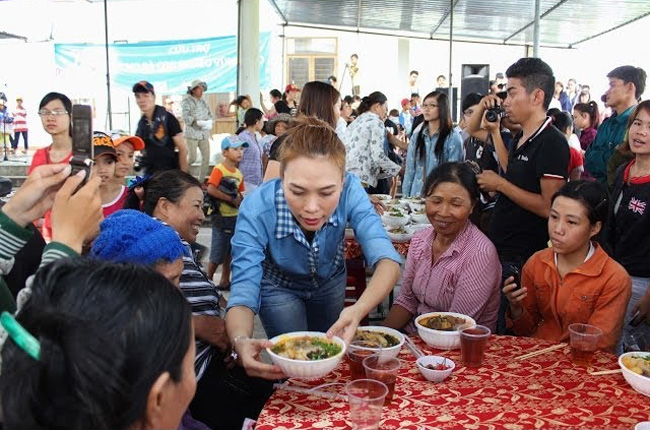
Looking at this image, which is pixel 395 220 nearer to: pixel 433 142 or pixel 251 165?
pixel 433 142

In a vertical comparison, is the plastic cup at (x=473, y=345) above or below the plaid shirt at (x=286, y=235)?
below

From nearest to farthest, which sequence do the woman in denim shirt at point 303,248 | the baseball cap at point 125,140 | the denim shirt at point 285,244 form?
1. the woman in denim shirt at point 303,248
2. the denim shirt at point 285,244
3. the baseball cap at point 125,140

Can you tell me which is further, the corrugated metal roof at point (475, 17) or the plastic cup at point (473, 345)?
the corrugated metal roof at point (475, 17)

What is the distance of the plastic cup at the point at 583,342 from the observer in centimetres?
174

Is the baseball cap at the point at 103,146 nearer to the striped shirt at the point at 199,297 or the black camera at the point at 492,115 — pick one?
the striped shirt at the point at 199,297

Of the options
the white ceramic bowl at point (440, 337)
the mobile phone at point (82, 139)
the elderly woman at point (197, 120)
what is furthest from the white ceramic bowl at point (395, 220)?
the elderly woman at point (197, 120)

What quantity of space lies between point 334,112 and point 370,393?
299 cm

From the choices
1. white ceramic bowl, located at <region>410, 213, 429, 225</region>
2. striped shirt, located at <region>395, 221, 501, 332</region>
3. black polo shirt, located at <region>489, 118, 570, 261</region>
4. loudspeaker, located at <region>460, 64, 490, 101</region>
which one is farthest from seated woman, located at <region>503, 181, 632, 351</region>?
loudspeaker, located at <region>460, 64, 490, 101</region>

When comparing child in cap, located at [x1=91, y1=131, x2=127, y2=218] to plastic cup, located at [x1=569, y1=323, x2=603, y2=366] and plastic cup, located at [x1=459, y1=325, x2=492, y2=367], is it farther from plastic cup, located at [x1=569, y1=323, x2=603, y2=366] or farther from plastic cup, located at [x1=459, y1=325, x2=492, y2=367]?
plastic cup, located at [x1=569, y1=323, x2=603, y2=366]

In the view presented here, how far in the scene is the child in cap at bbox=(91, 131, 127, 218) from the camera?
2990mm

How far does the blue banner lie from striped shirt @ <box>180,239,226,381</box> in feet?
29.3

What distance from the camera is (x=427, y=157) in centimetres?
521

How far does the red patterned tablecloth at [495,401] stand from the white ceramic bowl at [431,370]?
2 centimetres

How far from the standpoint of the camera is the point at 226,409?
2.15 metres
